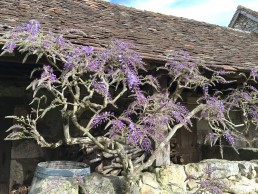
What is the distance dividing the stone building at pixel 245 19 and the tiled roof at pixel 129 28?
16.4ft

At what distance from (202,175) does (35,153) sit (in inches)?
97.7

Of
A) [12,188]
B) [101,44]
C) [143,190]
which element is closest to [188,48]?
[101,44]

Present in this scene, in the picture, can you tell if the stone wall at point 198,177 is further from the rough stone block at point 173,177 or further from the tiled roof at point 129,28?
the tiled roof at point 129,28

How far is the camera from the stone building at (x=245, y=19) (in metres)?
11.6

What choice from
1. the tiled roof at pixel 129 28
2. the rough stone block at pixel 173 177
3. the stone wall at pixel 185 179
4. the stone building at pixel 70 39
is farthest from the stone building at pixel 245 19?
the rough stone block at pixel 173 177

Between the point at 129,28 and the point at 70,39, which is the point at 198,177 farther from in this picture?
the point at 129,28

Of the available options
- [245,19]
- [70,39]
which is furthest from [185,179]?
[245,19]

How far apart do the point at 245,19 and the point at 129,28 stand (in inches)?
343

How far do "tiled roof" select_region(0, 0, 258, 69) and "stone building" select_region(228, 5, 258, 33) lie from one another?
4987 mm

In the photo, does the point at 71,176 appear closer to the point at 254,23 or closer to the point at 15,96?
the point at 15,96

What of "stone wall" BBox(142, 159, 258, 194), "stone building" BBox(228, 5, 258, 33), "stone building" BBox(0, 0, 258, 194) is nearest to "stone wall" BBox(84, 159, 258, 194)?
"stone wall" BBox(142, 159, 258, 194)

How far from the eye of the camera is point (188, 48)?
489cm

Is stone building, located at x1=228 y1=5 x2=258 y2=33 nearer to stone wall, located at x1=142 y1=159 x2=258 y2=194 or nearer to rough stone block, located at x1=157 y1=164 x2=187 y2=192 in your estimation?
stone wall, located at x1=142 y1=159 x2=258 y2=194

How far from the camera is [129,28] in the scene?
214 inches
